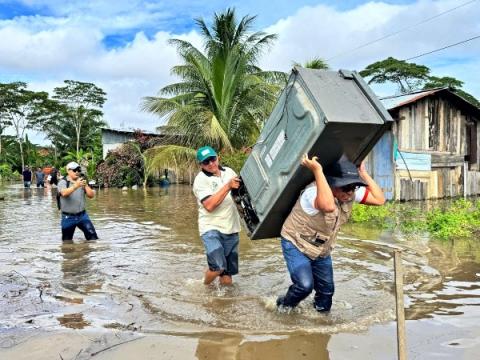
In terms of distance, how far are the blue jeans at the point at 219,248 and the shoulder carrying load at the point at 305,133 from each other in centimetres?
53

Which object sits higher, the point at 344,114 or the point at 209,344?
the point at 344,114

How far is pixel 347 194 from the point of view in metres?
3.81

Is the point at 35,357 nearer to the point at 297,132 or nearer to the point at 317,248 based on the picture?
the point at 317,248

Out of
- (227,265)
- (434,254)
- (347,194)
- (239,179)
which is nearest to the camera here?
(347,194)

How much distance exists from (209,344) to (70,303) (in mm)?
1829

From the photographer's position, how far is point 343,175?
12.2 feet

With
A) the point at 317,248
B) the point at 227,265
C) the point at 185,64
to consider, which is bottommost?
the point at 227,265

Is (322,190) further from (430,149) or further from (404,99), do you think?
(430,149)

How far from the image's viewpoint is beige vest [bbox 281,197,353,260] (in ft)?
12.6

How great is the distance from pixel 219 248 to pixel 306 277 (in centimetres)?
121

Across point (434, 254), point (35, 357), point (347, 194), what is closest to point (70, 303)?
point (35, 357)

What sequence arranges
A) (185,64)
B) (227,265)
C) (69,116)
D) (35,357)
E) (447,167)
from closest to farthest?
(35,357) < (227,265) < (447,167) < (185,64) < (69,116)

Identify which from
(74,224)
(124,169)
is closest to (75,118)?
(124,169)

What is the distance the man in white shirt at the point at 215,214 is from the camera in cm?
485
